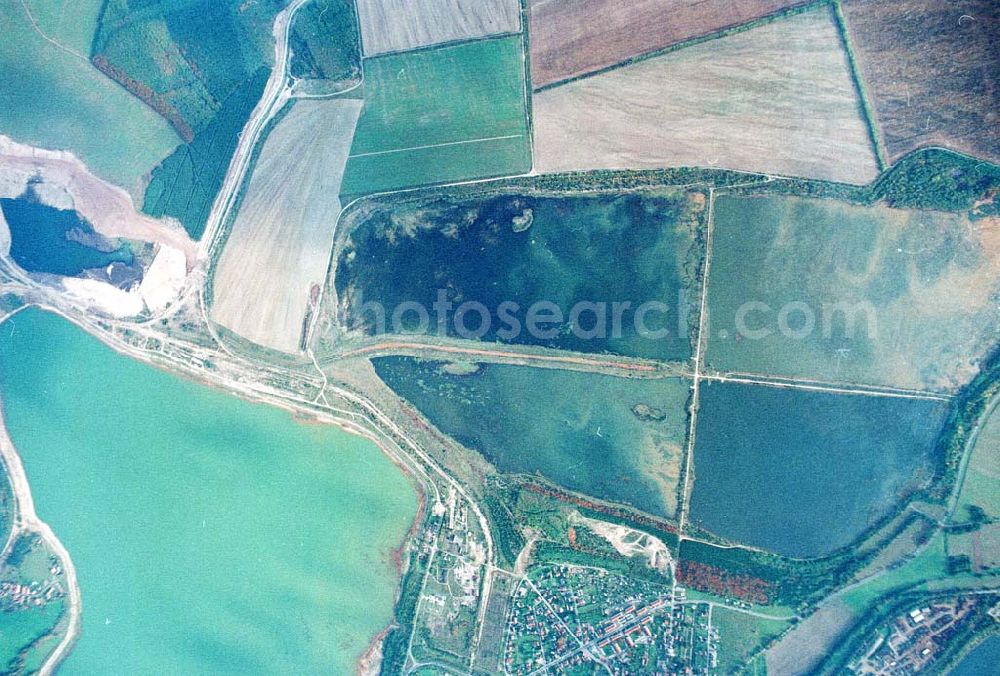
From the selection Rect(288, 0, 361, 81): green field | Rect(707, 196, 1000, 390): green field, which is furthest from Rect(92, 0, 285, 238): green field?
Rect(707, 196, 1000, 390): green field

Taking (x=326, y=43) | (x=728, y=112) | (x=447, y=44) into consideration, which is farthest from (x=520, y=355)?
(x=326, y=43)

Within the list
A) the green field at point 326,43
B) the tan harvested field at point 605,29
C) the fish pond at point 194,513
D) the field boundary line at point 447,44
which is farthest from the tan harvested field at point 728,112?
the fish pond at point 194,513

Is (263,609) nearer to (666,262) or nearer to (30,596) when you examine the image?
(30,596)

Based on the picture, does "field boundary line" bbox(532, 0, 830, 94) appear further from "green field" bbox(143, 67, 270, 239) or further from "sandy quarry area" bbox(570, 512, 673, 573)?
"sandy quarry area" bbox(570, 512, 673, 573)

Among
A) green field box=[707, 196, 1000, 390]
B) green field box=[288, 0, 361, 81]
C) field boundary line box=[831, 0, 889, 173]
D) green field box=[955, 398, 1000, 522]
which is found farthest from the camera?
green field box=[288, 0, 361, 81]

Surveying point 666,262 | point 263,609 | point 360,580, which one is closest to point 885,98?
point 666,262

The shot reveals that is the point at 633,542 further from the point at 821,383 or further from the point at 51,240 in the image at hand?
the point at 51,240
